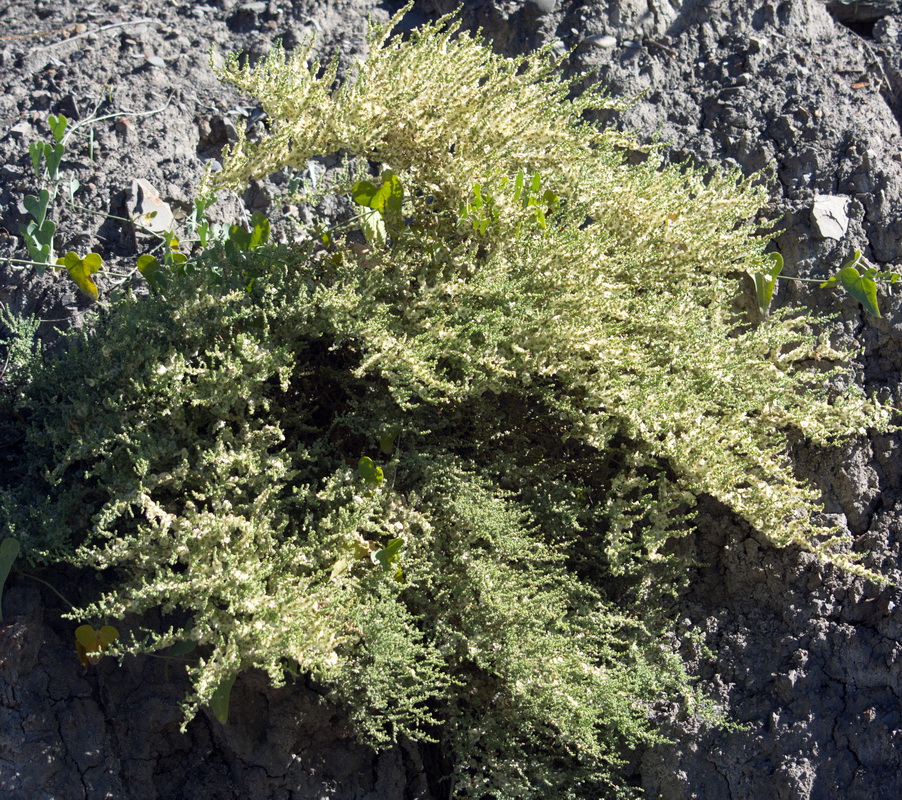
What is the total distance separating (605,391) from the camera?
2.03 meters

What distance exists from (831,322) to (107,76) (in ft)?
7.71

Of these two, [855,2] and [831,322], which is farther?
[855,2]

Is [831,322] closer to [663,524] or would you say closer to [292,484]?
[663,524]

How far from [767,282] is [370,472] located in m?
1.22

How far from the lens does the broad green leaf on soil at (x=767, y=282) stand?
92.6 inches

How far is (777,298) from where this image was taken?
A: 2453 millimetres

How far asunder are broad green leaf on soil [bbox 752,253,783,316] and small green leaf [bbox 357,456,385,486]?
117cm

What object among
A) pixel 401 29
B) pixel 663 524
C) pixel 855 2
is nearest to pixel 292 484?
pixel 663 524

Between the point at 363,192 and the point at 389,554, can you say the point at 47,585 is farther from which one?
the point at 363,192

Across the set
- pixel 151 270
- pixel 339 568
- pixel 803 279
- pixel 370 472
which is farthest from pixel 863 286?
pixel 151 270

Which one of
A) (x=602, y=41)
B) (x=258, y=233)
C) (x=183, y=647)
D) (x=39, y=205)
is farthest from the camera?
(x=602, y=41)

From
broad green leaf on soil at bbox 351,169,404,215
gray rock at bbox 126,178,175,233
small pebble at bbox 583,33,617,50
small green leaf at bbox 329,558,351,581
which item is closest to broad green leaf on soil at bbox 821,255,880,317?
small pebble at bbox 583,33,617,50

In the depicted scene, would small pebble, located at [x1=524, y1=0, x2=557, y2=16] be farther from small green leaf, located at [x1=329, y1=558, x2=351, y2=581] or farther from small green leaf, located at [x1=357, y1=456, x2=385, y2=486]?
small green leaf, located at [x1=329, y1=558, x2=351, y2=581]

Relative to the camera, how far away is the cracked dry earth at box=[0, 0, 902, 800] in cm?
202
